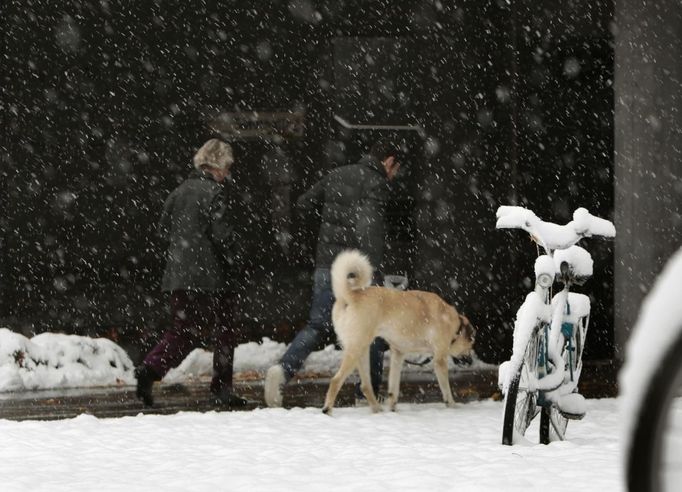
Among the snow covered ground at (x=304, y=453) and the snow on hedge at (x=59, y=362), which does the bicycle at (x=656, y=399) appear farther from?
the snow on hedge at (x=59, y=362)

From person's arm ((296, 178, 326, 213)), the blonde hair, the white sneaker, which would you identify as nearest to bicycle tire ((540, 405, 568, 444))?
the white sneaker

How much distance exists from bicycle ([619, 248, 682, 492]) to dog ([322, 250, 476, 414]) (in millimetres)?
6423

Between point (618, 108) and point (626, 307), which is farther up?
point (618, 108)

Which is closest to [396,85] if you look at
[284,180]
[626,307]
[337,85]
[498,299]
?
[337,85]

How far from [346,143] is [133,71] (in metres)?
2.91

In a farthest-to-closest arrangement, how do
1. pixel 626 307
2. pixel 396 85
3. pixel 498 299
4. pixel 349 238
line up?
pixel 396 85, pixel 498 299, pixel 626 307, pixel 349 238

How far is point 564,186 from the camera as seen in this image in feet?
41.7

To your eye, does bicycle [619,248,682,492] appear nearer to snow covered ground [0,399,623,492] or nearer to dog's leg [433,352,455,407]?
snow covered ground [0,399,623,492]

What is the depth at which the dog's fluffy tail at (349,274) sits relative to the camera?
8.50 m

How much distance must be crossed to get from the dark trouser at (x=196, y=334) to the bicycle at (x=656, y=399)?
754cm

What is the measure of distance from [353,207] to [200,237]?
1.35 meters

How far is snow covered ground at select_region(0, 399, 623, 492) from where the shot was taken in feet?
18.1

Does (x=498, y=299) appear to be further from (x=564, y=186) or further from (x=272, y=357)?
(x=272, y=357)

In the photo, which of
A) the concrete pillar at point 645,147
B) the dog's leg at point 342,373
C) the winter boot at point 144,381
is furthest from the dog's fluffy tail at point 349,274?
the concrete pillar at point 645,147
